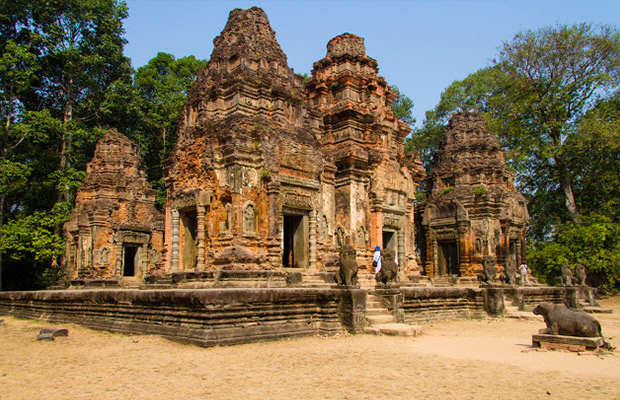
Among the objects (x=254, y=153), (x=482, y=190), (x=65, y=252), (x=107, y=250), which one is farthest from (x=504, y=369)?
(x=65, y=252)

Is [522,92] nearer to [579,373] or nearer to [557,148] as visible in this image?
[557,148]

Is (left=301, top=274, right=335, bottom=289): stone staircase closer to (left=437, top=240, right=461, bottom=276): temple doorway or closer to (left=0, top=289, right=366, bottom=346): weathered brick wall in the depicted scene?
(left=0, top=289, right=366, bottom=346): weathered brick wall

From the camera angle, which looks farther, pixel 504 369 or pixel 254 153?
pixel 254 153

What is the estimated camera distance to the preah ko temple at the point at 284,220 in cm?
930

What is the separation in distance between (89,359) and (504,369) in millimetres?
5381

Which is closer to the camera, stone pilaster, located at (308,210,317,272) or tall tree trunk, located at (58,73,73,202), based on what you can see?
stone pilaster, located at (308,210,317,272)

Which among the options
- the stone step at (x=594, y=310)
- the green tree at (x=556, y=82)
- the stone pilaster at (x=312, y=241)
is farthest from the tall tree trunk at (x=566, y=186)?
the stone pilaster at (x=312, y=241)

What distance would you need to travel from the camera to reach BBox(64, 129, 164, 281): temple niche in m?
20.1

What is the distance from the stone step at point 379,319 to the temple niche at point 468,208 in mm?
11153

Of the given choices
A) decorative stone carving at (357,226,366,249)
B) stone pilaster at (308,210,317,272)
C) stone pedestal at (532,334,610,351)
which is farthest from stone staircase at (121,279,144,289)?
stone pedestal at (532,334,610,351)

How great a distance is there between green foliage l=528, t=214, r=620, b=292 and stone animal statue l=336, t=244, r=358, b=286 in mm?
15809

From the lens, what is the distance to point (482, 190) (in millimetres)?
20984

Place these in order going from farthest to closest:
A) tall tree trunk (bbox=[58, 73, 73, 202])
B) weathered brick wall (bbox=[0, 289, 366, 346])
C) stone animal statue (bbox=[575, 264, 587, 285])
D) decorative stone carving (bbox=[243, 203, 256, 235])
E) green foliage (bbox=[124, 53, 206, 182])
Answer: green foliage (bbox=[124, 53, 206, 182]) < tall tree trunk (bbox=[58, 73, 73, 202]) < stone animal statue (bbox=[575, 264, 587, 285]) < decorative stone carving (bbox=[243, 203, 256, 235]) < weathered brick wall (bbox=[0, 289, 366, 346])

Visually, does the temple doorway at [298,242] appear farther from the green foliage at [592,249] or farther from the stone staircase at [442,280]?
the green foliage at [592,249]
